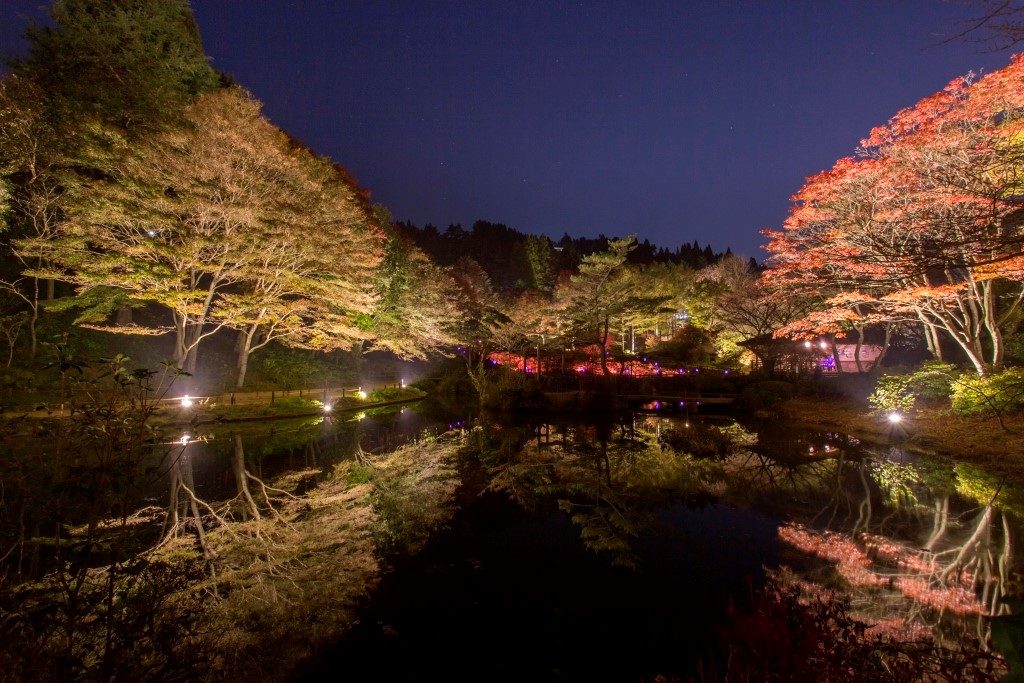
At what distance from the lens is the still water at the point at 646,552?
410 cm

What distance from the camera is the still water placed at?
13.4 feet

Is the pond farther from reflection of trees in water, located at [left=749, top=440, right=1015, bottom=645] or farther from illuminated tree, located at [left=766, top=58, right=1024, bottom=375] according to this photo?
illuminated tree, located at [left=766, top=58, right=1024, bottom=375]

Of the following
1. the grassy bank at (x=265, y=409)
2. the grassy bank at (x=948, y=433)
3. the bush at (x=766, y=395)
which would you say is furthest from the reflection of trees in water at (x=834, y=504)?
the grassy bank at (x=265, y=409)

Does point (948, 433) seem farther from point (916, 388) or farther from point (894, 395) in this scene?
point (916, 388)

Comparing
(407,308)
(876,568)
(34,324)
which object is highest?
(407,308)

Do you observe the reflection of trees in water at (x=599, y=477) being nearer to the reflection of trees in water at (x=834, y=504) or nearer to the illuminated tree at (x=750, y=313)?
the reflection of trees in water at (x=834, y=504)

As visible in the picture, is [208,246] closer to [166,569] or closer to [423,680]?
[166,569]

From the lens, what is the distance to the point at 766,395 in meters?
17.8

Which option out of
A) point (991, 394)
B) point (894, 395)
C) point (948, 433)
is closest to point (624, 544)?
point (948, 433)

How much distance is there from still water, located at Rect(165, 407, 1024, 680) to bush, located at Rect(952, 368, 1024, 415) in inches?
85.7

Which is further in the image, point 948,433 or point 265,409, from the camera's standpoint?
point 265,409

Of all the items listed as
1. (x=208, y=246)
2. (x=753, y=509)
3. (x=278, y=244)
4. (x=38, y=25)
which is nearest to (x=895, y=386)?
(x=753, y=509)

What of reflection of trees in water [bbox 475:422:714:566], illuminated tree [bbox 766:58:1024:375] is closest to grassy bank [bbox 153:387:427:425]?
reflection of trees in water [bbox 475:422:714:566]

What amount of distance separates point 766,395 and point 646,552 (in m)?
14.2
